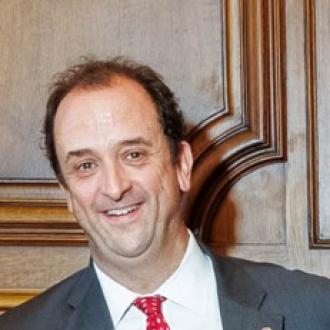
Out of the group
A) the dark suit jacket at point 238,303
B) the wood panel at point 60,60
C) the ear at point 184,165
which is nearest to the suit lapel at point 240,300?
the dark suit jacket at point 238,303

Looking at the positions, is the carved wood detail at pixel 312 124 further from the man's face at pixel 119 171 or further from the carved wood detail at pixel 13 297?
the carved wood detail at pixel 13 297

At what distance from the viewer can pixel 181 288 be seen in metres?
1.12

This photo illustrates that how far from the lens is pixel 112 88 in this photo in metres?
1.10

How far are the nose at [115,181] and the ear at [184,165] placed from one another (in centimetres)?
9

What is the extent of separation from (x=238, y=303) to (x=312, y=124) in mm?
282

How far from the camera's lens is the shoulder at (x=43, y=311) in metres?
1.12

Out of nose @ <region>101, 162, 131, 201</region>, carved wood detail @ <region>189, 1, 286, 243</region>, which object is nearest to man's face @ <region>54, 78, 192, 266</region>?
nose @ <region>101, 162, 131, 201</region>

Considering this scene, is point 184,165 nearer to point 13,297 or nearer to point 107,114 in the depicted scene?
point 107,114

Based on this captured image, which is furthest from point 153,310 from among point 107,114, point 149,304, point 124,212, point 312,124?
point 312,124

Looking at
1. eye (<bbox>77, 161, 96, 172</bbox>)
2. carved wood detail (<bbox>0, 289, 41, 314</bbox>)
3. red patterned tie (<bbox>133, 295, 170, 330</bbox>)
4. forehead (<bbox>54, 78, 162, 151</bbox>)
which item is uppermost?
forehead (<bbox>54, 78, 162, 151</bbox>)

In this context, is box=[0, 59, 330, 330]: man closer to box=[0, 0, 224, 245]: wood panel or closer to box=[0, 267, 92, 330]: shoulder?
box=[0, 267, 92, 330]: shoulder

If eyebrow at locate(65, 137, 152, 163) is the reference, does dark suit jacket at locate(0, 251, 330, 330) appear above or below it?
below

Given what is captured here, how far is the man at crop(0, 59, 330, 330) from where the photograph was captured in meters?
1.07

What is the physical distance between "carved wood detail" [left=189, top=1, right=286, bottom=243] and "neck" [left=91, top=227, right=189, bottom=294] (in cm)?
14
